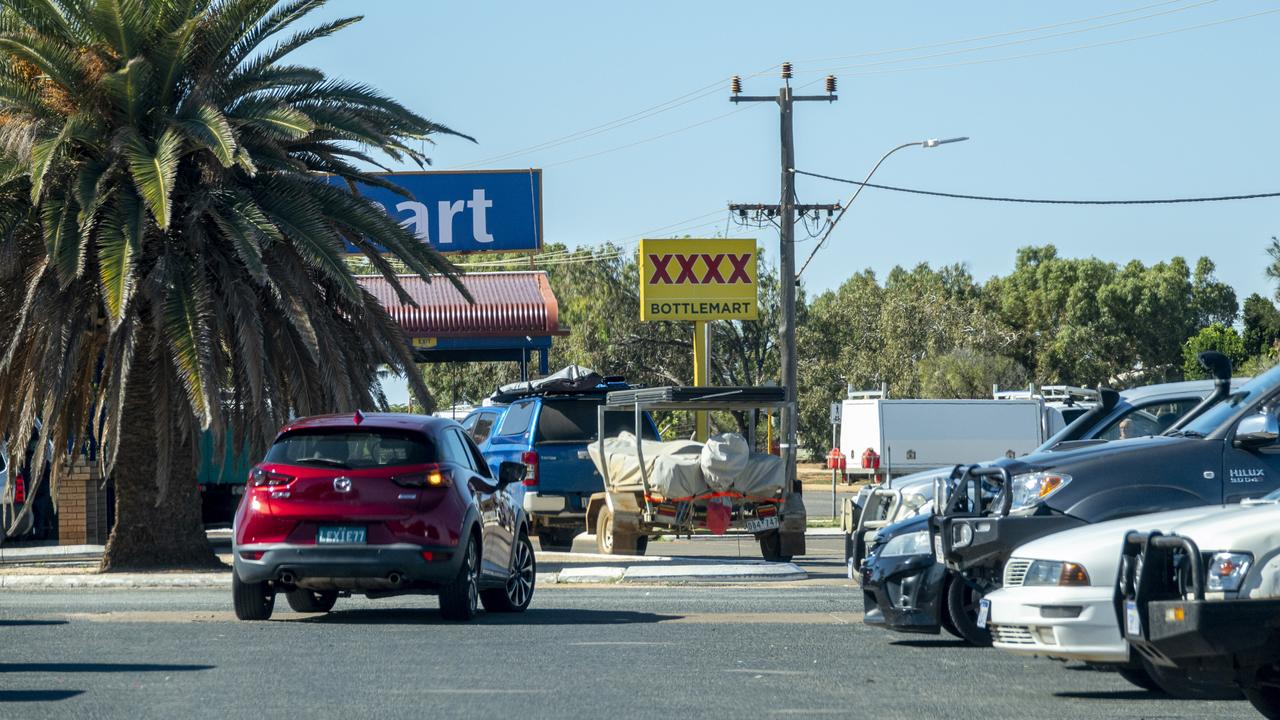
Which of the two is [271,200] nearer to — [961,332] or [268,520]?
[268,520]

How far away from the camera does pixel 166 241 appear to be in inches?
770

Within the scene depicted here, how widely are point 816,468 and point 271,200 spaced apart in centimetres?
5596

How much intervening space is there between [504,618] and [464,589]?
31.0 inches

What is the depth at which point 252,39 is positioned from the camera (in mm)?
20625

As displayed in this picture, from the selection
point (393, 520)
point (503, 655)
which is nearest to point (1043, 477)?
point (503, 655)

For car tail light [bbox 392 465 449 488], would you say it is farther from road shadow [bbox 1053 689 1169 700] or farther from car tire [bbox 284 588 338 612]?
road shadow [bbox 1053 689 1169 700]

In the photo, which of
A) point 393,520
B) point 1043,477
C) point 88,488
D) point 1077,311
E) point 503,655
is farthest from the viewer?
point 1077,311

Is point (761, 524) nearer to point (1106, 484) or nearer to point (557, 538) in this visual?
point (557, 538)

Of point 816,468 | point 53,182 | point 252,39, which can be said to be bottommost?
point 816,468

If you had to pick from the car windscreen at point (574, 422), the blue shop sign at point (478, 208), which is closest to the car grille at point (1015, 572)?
the car windscreen at point (574, 422)

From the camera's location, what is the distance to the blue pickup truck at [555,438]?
22.5m

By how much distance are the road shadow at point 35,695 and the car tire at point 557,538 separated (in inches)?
591

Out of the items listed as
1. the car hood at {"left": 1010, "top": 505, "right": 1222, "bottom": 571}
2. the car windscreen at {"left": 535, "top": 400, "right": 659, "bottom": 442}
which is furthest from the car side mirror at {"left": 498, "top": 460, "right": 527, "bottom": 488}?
the car windscreen at {"left": 535, "top": 400, "right": 659, "bottom": 442}

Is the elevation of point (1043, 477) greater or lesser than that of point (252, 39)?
lesser
